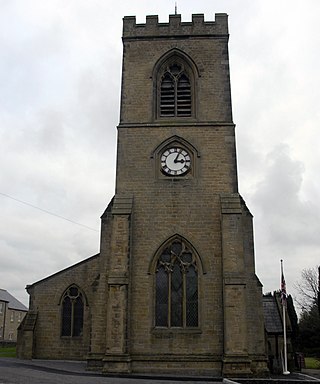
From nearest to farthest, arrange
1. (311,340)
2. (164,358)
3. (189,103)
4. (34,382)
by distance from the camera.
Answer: (34,382) < (164,358) < (189,103) < (311,340)

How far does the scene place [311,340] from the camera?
151ft

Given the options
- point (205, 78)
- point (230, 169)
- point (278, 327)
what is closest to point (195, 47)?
point (205, 78)

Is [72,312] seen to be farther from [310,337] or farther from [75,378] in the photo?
[310,337]

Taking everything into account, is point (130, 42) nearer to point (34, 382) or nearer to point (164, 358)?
point (164, 358)

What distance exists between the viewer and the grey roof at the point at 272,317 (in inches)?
1022

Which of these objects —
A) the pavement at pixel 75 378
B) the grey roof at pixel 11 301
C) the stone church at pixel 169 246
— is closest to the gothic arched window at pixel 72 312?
the stone church at pixel 169 246

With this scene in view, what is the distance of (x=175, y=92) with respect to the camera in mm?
25328

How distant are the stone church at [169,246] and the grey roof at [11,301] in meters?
47.1

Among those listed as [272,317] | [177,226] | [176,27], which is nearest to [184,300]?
[177,226]

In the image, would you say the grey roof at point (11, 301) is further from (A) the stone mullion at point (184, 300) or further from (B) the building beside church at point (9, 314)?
(A) the stone mullion at point (184, 300)

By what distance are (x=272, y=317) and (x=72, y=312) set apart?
11.0 m

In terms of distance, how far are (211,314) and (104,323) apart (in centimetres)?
477

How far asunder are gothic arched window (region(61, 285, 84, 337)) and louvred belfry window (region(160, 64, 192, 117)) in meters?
10.9

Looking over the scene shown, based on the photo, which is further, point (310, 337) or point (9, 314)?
point (9, 314)
